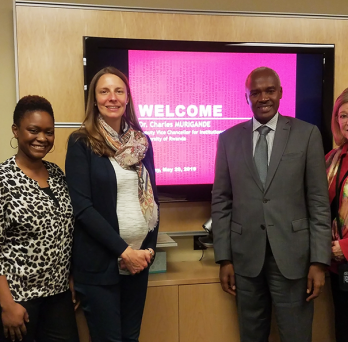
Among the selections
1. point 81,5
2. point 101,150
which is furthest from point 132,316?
point 81,5

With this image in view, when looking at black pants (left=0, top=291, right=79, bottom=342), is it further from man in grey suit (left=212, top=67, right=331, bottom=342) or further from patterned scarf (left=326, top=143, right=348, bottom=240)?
patterned scarf (left=326, top=143, right=348, bottom=240)

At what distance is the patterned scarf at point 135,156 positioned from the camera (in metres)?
1.61

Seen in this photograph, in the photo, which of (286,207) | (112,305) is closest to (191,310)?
(112,305)

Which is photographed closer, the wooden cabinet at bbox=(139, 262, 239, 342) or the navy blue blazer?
the navy blue blazer

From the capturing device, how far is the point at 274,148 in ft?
5.79

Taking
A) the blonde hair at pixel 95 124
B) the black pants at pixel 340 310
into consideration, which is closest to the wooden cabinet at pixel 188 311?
the black pants at pixel 340 310

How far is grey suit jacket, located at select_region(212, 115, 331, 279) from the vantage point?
173cm

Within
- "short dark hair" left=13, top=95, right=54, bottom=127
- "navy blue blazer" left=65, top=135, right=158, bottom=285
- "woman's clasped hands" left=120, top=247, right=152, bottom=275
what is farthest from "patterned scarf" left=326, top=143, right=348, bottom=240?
"short dark hair" left=13, top=95, right=54, bottom=127

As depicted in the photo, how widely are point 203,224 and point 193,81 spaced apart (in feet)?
2.96

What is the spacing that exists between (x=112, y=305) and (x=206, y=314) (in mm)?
786

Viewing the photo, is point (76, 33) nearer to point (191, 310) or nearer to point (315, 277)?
point (191, 310)

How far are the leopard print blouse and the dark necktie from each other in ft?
2.97

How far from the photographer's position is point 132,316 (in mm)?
1683

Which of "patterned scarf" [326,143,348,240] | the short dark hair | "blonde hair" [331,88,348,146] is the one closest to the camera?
the short dark hair
